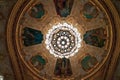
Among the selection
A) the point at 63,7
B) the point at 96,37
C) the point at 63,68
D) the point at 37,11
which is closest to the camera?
the point at 37,11

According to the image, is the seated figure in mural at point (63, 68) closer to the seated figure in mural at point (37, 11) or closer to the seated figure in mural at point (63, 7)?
the seated figure in mural at point (63, 7)

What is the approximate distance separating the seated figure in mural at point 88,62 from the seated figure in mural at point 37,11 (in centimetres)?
363

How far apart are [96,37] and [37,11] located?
12.0 ft

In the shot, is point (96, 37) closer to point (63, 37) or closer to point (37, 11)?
point (63, 37)

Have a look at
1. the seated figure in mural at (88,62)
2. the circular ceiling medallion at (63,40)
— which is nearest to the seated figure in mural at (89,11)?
the circular ceiling medallion at (63,40)

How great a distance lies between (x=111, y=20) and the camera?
18375 millimetres

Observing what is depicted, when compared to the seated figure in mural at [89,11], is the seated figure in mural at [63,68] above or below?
below

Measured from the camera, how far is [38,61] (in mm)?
20266

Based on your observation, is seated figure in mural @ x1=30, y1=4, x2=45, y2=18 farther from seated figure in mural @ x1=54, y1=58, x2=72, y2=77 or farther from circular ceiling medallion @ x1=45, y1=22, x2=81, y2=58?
seated figure in mural @ x1=54, y1=58, x2=72, y2=77

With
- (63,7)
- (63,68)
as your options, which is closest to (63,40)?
(63,68)

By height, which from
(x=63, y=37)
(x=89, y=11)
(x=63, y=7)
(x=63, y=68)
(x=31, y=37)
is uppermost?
(x=63, y=7)

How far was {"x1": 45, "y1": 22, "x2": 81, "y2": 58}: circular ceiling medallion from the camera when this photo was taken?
2016 cm

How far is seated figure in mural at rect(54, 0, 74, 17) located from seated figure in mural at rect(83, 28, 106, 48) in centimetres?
170

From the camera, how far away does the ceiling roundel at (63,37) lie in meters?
18.9
